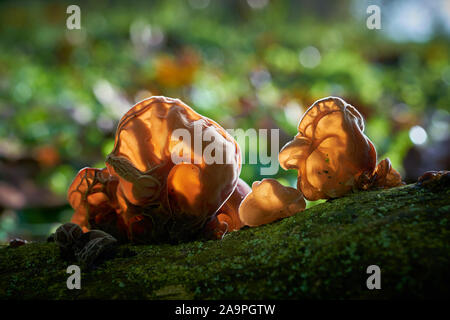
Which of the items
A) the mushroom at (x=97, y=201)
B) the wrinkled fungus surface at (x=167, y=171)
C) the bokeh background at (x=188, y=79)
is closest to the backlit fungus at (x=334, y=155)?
the wrinkled fungus surface at (x=167, y=171)

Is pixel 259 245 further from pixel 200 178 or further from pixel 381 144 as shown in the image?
pixel 381 144

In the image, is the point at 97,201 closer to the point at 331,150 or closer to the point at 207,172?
the point at 207,172

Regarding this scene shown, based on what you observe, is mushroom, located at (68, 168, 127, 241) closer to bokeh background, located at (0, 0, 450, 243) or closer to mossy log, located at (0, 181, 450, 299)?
mossy log, located at (0, 181, 450, 299)

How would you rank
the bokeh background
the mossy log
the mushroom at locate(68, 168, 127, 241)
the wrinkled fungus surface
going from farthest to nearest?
the bokeh background < the mushroom at locate(68, 168, 127, 241) < the wrinkled fungus surface < the mossy log

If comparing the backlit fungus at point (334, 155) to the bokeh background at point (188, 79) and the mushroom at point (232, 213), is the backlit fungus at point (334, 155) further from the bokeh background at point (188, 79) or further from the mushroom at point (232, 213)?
the bokeh background at point (188, 79)

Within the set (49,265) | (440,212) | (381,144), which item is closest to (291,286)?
(440,212)

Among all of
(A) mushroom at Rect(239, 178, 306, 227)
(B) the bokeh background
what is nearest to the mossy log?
(A) mushroom at Rect(239, 178, 306, 227)

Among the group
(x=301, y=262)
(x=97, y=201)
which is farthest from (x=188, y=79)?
(x=301, y=262)
